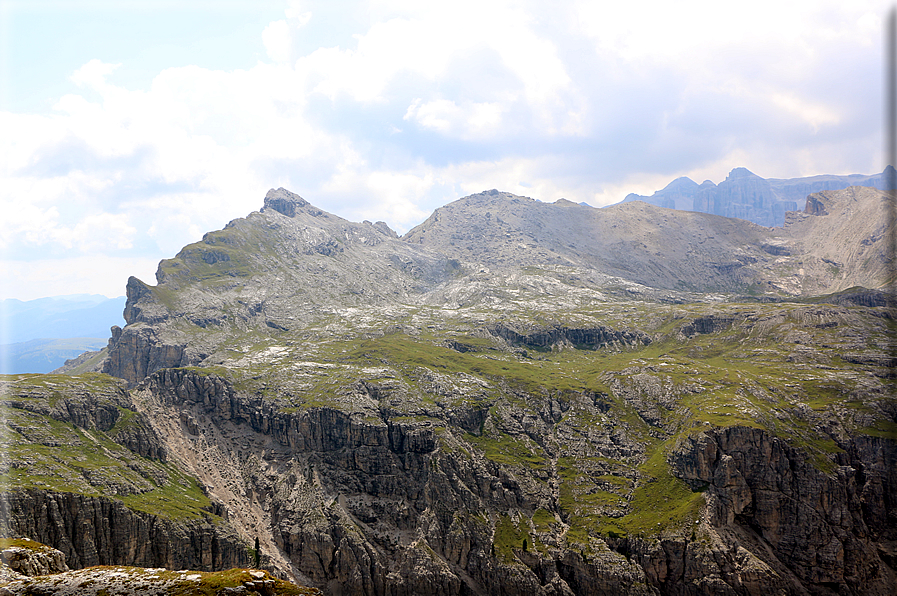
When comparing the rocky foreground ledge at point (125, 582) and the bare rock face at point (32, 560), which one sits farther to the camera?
the bare rock face at point (32, 560)

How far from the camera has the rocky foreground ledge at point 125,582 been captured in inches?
3656

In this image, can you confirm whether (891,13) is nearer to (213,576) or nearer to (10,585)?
(213,576)

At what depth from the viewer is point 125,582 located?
99438 mm

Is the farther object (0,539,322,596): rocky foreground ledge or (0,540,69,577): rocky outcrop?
(0,540,69,577): rocky outcrop

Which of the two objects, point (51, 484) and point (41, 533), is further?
point (51, 484)

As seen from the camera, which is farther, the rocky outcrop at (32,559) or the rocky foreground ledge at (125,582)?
the rocky outcrop at (32,559)

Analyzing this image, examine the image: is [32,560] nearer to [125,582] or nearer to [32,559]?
[32,559]

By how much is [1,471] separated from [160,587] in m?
104

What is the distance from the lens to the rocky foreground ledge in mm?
92875

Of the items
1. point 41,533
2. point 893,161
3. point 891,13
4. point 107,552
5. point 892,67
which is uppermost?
point 891,13

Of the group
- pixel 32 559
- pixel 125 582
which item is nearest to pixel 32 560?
pixel 32 559

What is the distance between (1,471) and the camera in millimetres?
164375

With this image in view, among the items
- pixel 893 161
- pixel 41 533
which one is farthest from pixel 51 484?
pixel 893 161

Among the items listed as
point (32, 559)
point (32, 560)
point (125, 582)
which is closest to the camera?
point (125, 582)
